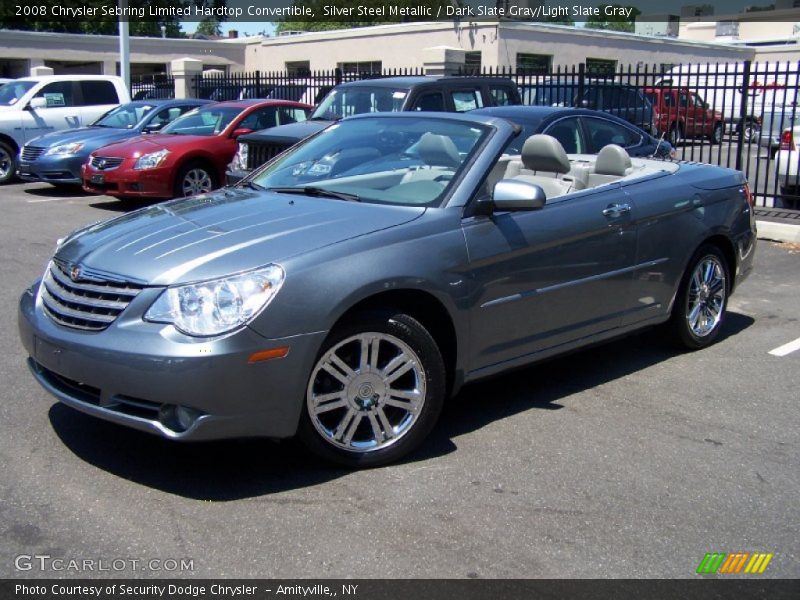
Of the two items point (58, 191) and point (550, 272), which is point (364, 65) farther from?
point (550, 272)

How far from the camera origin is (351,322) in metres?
4.14

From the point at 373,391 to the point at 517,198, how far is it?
4.10ft

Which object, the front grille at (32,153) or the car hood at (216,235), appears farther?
the front grille at (32,153)

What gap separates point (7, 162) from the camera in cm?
1625

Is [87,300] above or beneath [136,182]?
above

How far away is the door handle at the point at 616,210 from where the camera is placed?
5.40 m

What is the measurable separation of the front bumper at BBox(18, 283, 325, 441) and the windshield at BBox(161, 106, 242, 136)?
9792 mm

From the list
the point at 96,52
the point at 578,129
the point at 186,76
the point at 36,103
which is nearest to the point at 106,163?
the point at 36,103

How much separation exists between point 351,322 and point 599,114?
6.69 meters

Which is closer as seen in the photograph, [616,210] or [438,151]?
[438,151]

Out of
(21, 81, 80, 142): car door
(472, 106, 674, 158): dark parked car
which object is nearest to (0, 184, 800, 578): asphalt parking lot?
(472, 106, 674, 158): dark parked car

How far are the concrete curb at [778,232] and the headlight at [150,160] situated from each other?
772 centimetres

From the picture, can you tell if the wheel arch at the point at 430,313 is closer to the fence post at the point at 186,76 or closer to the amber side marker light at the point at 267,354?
the amber side marker light at the point at 267,354

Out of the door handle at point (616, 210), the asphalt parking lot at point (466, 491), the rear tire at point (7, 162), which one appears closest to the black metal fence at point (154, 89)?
the rear tire at point (7, 162)
